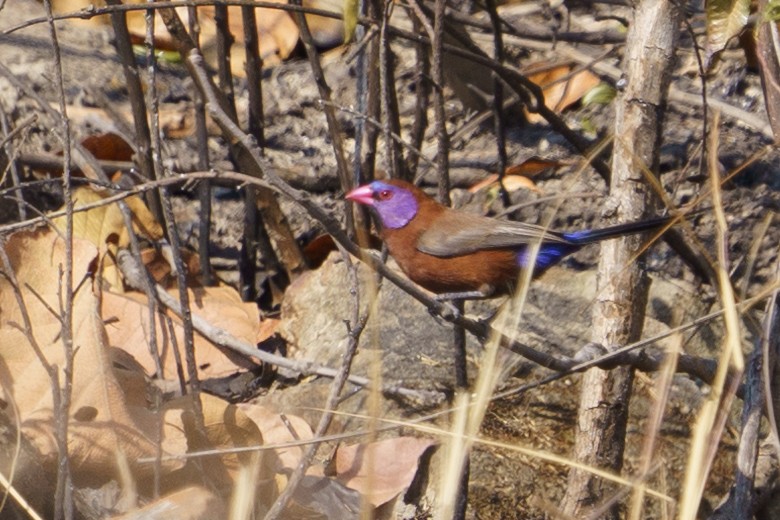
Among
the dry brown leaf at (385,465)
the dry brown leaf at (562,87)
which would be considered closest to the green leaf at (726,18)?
the dry brown leaf at (385,465)

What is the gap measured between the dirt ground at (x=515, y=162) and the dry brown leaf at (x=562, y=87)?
62 mm

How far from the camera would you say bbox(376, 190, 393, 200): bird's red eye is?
3.87 m

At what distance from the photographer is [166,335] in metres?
4.09

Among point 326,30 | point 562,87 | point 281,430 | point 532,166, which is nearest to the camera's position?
point 281,430

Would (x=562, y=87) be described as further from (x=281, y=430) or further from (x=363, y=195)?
(x=281, y=430)

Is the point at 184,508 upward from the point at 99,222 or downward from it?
downward

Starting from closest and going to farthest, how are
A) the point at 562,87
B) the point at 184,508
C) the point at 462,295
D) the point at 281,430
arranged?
the point at 184,508
the point at 281,430
the point at 462,295
the point at 562,87

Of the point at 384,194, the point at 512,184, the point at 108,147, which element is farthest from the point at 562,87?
the point at 108,147

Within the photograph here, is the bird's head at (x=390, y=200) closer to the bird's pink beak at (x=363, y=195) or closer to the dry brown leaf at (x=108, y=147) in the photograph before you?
the bird's pink beak at (x=363, y=195)

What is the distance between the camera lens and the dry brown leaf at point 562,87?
489 cm

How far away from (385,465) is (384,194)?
0.92 m

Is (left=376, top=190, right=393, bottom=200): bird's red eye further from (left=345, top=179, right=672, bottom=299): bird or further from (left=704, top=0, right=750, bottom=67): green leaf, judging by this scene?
(left=704, top=0, right=750, bottom=67): green leaf

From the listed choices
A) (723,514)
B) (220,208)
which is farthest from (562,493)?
(220,208)

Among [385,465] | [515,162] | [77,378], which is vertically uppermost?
[515,162]
